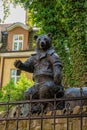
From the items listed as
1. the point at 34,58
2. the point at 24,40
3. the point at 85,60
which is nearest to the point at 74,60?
the point at 85,60

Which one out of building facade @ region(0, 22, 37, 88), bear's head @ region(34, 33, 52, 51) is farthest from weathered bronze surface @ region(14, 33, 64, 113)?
building facade @ region(0, 22, 37, 88)

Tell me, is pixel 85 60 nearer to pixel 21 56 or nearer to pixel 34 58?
pixel 34 58

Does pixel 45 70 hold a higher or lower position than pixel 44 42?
lower

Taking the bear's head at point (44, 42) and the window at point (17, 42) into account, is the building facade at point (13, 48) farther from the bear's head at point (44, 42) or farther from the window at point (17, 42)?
the bear's head at point (44, 42)

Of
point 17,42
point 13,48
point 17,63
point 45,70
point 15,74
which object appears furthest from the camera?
point 17,42

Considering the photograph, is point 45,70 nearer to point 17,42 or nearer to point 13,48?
point 13,48

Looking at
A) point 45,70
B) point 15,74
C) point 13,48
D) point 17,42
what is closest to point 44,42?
point 45,70

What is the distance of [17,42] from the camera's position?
2784cm

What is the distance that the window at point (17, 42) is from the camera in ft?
89.8

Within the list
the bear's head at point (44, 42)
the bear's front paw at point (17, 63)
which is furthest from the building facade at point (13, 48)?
the bear's front paw at point (17, 63)

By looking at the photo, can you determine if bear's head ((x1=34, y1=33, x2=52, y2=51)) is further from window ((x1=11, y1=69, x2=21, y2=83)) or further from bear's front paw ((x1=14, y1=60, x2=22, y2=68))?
window ((x1=11, y1=69, x2=21, y2=83))

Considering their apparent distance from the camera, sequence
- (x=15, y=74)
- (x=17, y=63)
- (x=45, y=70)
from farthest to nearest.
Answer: (x=15, y=74), (x=17, y=63), (x=45, y=70)

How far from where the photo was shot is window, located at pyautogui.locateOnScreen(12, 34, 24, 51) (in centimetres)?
2737

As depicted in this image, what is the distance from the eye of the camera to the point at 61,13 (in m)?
16.8
